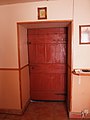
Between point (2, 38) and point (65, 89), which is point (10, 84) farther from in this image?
point (65, 89)

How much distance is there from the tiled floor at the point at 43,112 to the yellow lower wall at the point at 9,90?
0.75 ft

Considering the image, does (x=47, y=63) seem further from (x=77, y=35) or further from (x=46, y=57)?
(x=77, y=35)

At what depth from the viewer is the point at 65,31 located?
3240mm

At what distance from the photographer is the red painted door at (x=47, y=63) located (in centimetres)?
330

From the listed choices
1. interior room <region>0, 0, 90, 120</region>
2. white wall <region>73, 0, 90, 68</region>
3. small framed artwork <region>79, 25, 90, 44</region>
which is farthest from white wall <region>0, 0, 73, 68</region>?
small framed artwork <region>79, 25, 90, 44</region>

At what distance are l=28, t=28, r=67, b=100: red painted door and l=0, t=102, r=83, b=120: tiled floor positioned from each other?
235 millimetres

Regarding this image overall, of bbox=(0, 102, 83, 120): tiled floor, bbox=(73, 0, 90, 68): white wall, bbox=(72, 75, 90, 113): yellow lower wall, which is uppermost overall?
bbox=(73, 0, 90, 68): white wall

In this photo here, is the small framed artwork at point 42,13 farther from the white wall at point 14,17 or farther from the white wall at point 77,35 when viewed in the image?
the white wall at point 77,35

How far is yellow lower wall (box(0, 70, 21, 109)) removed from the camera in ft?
9.23

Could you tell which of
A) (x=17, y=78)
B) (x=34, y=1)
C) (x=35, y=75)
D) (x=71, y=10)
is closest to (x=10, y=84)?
(x=17, y=78)

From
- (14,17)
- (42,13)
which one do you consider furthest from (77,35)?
(14,17)

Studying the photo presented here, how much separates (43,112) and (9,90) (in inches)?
35.2

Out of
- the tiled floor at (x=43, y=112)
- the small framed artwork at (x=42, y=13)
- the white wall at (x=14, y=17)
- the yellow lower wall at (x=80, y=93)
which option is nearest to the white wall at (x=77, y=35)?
the white wall at (x=14, y=17)

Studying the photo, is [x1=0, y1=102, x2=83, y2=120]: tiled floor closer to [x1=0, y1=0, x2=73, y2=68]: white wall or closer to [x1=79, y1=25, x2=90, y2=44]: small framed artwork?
[x1=0, y1=0, x2=73, y2=68]: white wall
